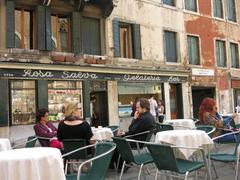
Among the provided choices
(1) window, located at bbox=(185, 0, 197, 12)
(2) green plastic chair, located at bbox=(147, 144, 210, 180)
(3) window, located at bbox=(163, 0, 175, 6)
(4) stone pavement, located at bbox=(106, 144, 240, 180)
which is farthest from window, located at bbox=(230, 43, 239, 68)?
(2) green plastic chair, located at bbox=(147, 144, 210, 180)

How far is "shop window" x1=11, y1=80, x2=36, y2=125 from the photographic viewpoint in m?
13.6

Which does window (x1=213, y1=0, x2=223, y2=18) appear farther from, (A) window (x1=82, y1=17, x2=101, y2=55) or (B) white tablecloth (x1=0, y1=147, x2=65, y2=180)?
(B) white tablecloth (x1=0, y1=147, x2=65, y2=180)

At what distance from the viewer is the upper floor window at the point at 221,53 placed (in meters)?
23.0

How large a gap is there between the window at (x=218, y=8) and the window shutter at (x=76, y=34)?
10629 millimetres

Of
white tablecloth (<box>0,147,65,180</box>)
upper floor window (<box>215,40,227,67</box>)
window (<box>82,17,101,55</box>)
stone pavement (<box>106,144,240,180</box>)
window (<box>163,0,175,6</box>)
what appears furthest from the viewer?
upper floor window (<box>215,40,227,67</box>)

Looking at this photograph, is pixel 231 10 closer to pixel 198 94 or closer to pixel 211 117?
pixel 198 94

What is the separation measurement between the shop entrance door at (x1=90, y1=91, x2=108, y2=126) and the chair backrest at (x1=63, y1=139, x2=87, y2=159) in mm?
9939

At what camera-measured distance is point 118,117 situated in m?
16.8

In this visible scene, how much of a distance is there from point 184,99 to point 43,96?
8410 mm

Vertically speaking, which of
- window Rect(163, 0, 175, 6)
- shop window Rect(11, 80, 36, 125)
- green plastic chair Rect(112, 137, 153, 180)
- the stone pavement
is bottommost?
the stone pavement

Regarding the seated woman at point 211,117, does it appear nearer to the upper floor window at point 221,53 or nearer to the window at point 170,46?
the window at point 170,46

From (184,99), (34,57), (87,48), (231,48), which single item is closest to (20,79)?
(34,57)

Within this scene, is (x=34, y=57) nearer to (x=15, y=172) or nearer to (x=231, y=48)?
(x=15, y=172)

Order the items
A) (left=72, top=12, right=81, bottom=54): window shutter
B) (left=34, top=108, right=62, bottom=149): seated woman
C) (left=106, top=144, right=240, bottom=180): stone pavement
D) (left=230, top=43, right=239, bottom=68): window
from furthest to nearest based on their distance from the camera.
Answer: (left=230, top=43, right=239, bottom=68): window → (left=72, top=12, right=81, bottom=54): window shutter → (left=34, top=108, right=62, bottom=149): seated woman → (left=106, top=144, right=240, bottom=180): stone pavement
